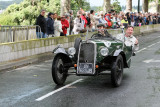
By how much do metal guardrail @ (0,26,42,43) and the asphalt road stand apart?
224 centimetres

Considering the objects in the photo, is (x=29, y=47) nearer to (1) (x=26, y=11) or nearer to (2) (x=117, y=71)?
(2) (x=117, y=71)

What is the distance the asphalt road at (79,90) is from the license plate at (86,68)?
0.41 m

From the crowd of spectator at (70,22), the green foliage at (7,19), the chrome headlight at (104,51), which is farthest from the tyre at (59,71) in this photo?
the green foliage at (7,19)

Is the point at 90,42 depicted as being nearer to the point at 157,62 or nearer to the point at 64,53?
the point at 64,53

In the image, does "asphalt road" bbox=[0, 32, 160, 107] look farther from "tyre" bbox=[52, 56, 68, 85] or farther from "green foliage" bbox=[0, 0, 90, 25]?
"green foliage" bbox=[0, 0, 90, 25]

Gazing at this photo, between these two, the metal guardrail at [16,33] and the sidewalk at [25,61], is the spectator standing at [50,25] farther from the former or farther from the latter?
the sidewalk at [25,61]

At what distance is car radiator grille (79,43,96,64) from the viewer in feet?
31.4

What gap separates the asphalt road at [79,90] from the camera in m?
7.70

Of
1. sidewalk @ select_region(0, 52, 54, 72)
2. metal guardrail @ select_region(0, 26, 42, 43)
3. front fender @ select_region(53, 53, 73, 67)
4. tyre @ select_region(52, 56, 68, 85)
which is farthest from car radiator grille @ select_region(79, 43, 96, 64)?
metal guardrail @ select_region(0, 26, 42, 43)

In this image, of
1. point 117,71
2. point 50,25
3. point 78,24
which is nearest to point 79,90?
point 117,71

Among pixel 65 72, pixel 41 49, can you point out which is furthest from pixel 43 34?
pixel 65 72

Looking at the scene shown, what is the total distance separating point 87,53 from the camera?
962 centimetres

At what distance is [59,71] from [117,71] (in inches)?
62.0

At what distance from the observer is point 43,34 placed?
55.6ft
